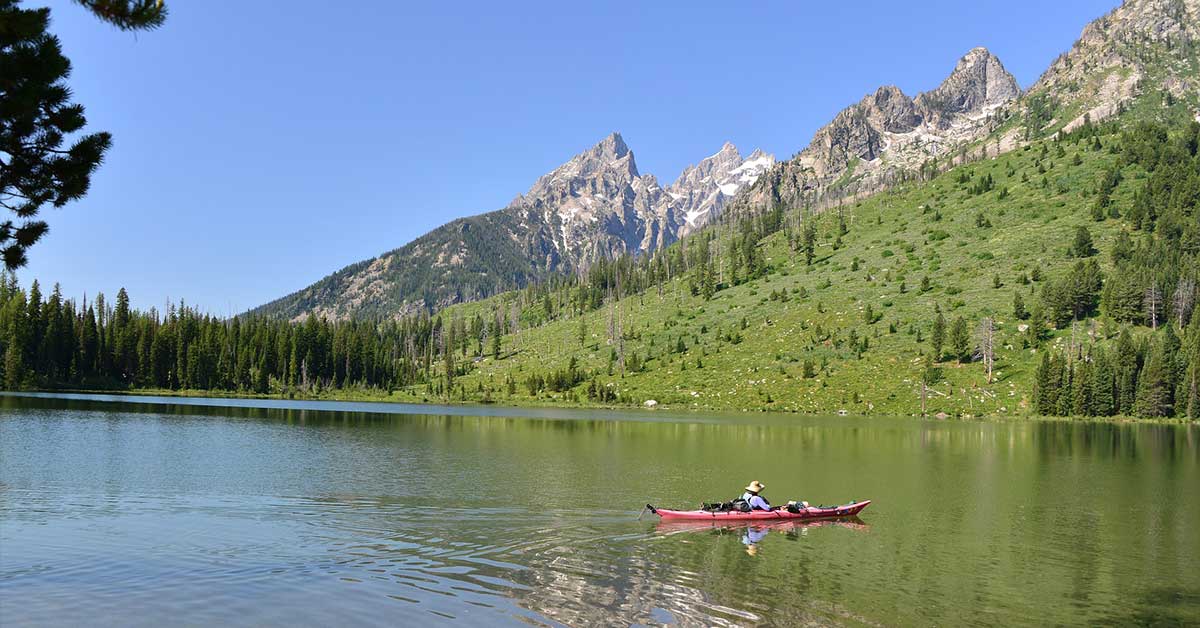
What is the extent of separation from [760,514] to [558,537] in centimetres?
1169

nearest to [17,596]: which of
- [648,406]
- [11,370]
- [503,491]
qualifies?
[503,491]

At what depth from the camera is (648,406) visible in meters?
157

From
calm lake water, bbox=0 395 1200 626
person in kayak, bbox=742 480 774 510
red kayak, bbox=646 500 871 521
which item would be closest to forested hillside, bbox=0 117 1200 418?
calm lake water, bbox=0 395 1200 626

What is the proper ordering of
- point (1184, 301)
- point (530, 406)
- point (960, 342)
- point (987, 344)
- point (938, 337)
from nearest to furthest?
point (1184, 301)
point (987, 344)
point (960, 342)
point (938, 337)
point (530, 406)

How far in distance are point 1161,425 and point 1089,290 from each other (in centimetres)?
4299

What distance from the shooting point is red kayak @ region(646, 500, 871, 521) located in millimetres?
40375

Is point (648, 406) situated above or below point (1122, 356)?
below

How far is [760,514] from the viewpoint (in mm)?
41625

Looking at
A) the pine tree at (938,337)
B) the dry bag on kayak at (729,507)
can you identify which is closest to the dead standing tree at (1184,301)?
the pine tree at (938,337)

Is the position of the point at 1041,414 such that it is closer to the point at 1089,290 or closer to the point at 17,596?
the point at 1089,290

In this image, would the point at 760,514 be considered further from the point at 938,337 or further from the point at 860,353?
the point at 860,353

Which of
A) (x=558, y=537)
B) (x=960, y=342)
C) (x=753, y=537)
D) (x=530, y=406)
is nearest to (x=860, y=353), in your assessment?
(x=960, y=342)

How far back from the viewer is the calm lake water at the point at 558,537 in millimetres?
25516

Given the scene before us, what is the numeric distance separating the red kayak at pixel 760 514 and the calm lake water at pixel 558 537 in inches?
42.0
